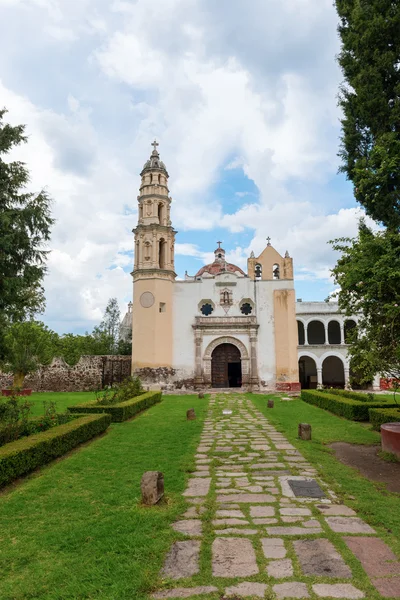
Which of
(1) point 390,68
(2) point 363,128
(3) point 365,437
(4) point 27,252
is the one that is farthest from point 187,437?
(1) point 390,68

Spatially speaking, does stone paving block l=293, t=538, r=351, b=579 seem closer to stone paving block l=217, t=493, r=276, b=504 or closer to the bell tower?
stone paving block l=217, t=493, r=276, b=504

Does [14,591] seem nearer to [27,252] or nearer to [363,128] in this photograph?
[27,252]

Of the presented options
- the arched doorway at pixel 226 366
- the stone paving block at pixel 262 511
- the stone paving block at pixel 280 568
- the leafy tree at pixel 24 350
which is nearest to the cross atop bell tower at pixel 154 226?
the arched doorway at pixel 226 366

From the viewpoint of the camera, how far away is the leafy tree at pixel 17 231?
432 inches

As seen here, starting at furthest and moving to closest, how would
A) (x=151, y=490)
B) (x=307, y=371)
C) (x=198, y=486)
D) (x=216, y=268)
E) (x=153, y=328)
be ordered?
(x=216, y=268), (x=307, y=371), (x=153, y=328), (x=198, y=486), (x=151, y=490)

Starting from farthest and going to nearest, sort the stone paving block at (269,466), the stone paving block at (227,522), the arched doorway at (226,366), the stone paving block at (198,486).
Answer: the arched doorway at (226,366) < the stone paving block at (269,466) < the stone paving block at (198,486) < the stone paving block at (227,522)

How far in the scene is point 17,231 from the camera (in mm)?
11070

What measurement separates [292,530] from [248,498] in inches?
40.9

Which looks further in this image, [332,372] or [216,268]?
[216,268]

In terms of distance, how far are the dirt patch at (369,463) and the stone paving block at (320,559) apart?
2394 mm

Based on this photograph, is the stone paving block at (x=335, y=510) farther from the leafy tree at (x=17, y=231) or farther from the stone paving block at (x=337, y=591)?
the leafy tree at (x=17, y=231)

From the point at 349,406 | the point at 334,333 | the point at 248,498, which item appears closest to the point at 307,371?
the point at 334,333

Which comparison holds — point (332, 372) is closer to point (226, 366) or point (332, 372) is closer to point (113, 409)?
point (226, 366)

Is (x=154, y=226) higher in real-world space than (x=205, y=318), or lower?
higher
